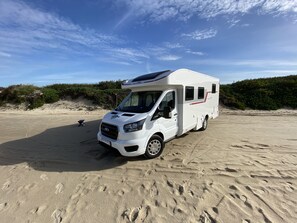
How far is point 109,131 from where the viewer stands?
536 centimetres

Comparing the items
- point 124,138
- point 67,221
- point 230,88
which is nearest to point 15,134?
point 124,138

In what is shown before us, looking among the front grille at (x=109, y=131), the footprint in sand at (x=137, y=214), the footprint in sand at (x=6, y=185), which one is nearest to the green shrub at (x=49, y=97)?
the front grille at (x=109, y=131)

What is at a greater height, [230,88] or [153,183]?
[230,88]

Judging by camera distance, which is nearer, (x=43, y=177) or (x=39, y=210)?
(x=39, y=210)

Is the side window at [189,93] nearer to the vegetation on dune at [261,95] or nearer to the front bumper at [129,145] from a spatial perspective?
the front bumper at [129,145]

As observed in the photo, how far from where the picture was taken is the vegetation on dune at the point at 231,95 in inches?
621

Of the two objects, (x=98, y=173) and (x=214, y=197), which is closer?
(x=214, y=197)

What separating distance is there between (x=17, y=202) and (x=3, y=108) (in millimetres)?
18015

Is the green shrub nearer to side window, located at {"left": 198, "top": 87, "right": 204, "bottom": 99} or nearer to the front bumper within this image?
the front bumper

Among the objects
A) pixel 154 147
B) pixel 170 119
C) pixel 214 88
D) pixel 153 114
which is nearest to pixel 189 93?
pixel 170 119

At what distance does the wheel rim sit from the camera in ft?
17.6

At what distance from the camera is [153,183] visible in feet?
13.6

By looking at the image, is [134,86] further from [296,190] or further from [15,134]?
[15,134]

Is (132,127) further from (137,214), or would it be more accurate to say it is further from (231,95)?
(231,95)
